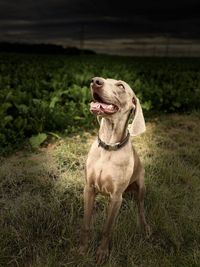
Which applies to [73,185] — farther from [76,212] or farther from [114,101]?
[114,101]

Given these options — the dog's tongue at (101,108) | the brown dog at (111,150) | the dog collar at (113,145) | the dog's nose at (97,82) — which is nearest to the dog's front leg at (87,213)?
the brown dog at (111,150)

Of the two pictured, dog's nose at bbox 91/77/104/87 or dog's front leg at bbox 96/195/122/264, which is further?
dog's front leg at bbox 96/195/122/264

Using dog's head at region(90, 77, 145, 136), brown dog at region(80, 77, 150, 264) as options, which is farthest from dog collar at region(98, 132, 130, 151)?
dog's head at region(90, 77, 145, 136)

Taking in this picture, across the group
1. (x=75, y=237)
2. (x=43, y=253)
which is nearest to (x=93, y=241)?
(x=75, y=237)

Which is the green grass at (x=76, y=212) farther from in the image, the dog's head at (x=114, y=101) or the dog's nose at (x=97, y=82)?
the dog's nose at (x=97, y=82)

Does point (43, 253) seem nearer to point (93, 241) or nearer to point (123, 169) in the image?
point (93, 241)

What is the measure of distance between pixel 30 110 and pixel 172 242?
12.1 feet

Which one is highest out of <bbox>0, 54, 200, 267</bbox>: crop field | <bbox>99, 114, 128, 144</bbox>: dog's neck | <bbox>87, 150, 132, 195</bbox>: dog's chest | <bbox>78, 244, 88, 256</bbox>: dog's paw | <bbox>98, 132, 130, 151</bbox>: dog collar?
<bbox>99, 114, 128, 144</bbox>: dog's neck

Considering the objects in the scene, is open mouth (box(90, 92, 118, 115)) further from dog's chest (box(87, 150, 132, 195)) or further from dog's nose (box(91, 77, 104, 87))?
dog's chest (box(87, 150, 132, 195))

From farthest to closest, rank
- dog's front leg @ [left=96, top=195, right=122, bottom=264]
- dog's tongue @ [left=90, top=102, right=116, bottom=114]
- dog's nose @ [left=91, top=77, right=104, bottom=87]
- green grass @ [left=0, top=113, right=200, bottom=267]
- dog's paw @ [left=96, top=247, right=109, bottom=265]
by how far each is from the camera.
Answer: green grass @ [left=0, top=113, right=200, bottom=267] < dog's paw @ [left=96, top=247, right=109, bottom=265] < dog's front leg @ [left=96, top=195, right=122, bottom=264] < dog's tongue @ [left=90, top=102, right=116, bottom=114] < dog's nose @ [left=91, top=77, right=104, bottom=87]

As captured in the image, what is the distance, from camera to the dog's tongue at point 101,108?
308 cm

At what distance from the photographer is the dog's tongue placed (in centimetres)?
308

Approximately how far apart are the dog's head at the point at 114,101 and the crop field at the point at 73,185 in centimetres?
117

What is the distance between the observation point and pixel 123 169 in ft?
11.5
